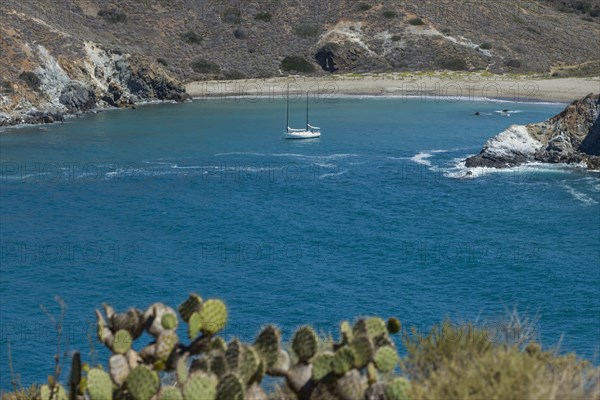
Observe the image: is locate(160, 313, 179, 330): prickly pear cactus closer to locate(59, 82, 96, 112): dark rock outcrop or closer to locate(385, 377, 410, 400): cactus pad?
locate(385, 377, 410, 400): cactus pad

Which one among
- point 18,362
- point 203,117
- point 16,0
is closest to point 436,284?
point 18,362

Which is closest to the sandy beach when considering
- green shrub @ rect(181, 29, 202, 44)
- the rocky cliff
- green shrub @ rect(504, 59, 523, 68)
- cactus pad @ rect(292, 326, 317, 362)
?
green shrub @ rect(504, 59, 523, 68)

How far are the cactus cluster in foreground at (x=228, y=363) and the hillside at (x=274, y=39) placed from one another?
3767 inches

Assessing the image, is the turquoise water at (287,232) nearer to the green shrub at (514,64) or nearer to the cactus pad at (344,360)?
the cactus pad at (344,360)

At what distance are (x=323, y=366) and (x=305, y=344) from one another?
60 centimetres

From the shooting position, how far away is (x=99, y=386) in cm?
1466

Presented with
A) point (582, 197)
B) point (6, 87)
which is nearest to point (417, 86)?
point (6, 87)

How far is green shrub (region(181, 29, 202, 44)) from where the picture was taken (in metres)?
135

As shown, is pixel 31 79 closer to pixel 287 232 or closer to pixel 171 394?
pixel 287 232

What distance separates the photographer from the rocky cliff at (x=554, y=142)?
229 ft

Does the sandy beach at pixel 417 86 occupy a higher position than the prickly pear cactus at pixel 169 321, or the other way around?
the prickly pear cactus at pixel 169 321

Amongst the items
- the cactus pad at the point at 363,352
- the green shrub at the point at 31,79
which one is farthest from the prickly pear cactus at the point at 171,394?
the green shrub at the point at 31,79

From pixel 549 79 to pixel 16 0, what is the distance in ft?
240

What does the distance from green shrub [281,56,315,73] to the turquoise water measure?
41933mm
